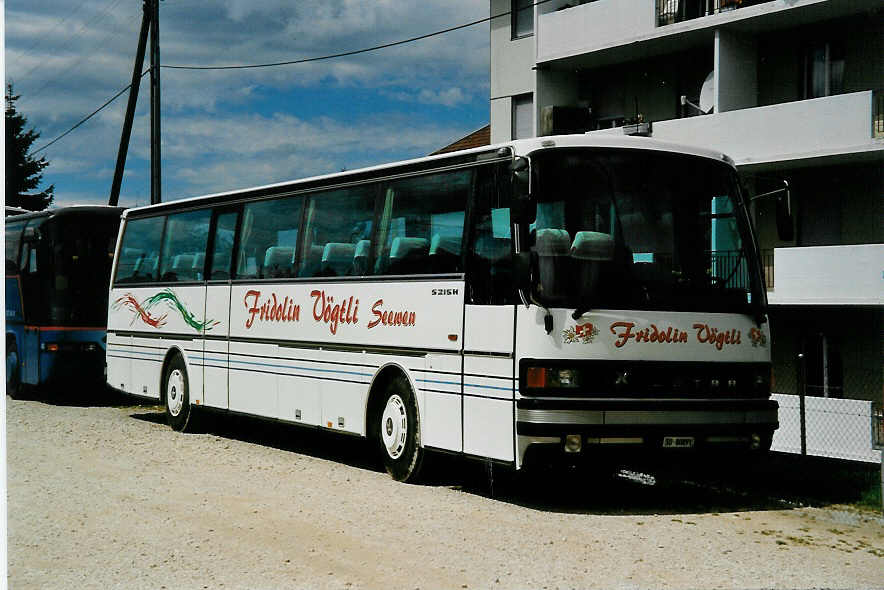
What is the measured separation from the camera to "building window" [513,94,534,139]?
1244 inches

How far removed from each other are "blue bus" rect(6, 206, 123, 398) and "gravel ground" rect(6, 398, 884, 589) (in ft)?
27.8

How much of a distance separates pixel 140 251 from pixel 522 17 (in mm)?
16579

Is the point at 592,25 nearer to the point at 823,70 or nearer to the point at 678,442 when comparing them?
the point at 823,70

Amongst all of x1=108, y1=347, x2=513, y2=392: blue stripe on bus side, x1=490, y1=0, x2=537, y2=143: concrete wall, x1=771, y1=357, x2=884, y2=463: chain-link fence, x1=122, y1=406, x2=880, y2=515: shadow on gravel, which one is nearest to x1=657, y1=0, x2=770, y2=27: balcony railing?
x1=490, y1=0, x2=537, y2=143: concrete wall

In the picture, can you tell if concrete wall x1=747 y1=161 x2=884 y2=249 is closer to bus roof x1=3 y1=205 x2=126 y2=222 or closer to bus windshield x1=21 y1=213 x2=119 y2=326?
bus roof x1=3 y1=205 x2=126 y2=222

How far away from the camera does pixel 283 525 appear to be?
8969mm

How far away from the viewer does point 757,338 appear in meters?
10.6

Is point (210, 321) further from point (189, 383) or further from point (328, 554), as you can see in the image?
point (328, 554)

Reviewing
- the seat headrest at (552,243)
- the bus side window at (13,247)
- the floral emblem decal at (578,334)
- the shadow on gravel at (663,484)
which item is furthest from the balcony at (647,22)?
the floral emblem decal at (578,334)

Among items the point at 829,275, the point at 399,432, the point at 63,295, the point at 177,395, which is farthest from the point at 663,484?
the point at 63,295

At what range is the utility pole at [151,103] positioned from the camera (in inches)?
1069

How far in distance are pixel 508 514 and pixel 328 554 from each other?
2211 mm

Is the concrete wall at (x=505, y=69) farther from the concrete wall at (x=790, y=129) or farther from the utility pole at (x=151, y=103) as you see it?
the utility pole at (x=151, y=103)

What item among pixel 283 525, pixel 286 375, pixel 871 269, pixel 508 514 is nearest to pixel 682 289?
pixel 508 514
